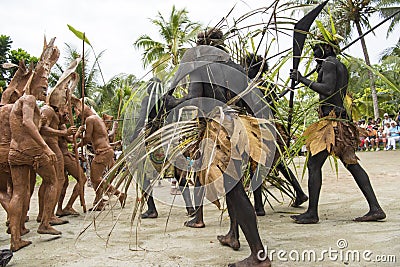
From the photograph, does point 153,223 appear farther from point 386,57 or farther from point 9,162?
point 386,57

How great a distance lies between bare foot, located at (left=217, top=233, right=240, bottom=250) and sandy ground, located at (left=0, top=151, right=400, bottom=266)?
5 centimetres

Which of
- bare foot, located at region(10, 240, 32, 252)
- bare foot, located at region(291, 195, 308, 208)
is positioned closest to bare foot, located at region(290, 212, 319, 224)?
bare foot, located at region(291, 195, 308, 208)

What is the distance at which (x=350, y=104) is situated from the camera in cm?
457

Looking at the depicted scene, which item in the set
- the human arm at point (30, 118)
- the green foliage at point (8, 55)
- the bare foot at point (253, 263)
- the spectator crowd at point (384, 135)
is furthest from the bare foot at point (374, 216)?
the green foliage at point (8, 55)

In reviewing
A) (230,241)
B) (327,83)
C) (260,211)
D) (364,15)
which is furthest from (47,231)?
(364,15)

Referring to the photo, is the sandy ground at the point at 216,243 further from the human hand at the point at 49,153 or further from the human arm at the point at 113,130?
the human arm at the point at 113,130

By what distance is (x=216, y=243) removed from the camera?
3730 millimetres

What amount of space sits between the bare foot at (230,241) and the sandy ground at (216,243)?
0.05 metres

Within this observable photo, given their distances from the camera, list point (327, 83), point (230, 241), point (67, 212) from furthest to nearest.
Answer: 1. point (67, 212)
2. point (327, 83)
3. point (230, 241)

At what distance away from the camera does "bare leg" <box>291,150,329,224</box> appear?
4340 mm

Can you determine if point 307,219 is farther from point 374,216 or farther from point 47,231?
point 47,231

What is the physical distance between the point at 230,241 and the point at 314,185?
1.33 metres

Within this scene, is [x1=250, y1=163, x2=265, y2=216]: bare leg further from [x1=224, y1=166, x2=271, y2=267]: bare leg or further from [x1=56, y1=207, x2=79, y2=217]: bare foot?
[x1=56, y1=207, x2=79, y2=217]: bare foot

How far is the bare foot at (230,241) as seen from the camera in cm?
347
